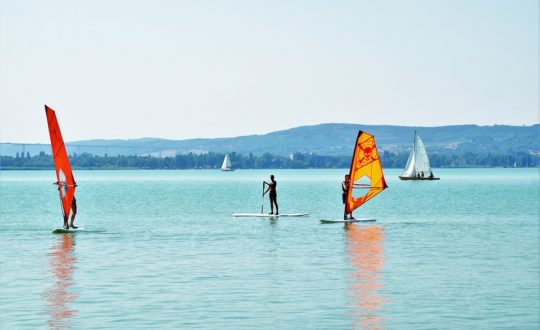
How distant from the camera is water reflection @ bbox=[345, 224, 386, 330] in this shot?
25.4 metres

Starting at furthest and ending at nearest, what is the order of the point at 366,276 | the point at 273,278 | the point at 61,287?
the point at 366,276, the point at 273,278, the point at 61,287

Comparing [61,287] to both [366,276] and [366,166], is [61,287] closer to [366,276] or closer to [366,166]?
[366,276]

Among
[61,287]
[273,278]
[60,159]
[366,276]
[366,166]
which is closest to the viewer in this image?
[61,287]

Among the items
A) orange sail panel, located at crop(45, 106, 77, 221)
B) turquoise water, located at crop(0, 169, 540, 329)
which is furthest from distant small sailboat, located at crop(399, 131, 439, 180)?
orange sail panel, located at crop(45, 106, 77, 221)

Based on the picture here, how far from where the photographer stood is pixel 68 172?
49.2m

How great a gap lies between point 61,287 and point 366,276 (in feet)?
30.0

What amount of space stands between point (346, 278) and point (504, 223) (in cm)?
3430

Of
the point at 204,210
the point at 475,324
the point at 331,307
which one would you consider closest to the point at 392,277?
the point at 331,307

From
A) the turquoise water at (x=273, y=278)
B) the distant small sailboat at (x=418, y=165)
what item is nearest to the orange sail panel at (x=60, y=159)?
the turquoise water at (x=273, y=278)

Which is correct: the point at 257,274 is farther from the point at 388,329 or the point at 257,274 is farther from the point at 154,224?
the point at 154,224

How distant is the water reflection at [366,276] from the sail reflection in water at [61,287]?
6.77 m

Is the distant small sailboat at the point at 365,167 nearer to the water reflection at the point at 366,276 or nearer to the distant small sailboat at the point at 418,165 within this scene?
the water reflection at the point at 366,276

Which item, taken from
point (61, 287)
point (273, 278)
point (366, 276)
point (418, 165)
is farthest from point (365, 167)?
point (418, 165)

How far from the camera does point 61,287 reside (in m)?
31.0
